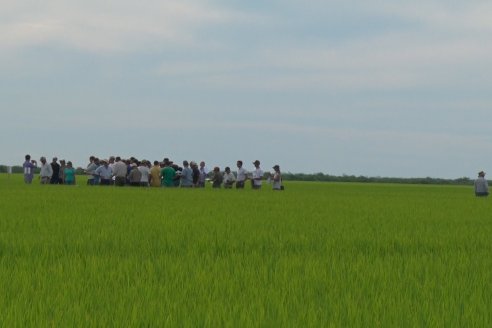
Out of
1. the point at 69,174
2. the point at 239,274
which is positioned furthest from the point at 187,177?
the point at 239,274

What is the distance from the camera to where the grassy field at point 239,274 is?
451 centimetres

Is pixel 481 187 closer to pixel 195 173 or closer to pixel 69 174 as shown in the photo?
pixel 195 173

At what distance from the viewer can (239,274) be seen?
6305mm

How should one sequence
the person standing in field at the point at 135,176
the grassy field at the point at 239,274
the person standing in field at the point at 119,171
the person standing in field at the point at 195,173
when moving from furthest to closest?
the person standing in field at the point at 195,173
the person standing in field at the point at 119,171
the person standing in field at the point at 135,176
the grassy field at the point at 239,274

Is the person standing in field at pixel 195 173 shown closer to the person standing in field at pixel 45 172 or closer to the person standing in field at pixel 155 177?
the person standing in field at pixel 155 177

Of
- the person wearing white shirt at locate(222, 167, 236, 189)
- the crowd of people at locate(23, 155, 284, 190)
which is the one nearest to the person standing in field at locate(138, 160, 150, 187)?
the crowd of people at locate(23, 155, 284, 190)

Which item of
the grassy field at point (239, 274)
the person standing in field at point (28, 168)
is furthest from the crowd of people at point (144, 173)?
the grassy field at point (239, 274)

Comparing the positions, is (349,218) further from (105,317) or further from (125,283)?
(105,317)

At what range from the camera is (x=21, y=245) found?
845 centimetres

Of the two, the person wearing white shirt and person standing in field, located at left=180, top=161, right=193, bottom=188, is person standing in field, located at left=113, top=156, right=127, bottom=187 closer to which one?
person standing in field, located at left=180, top=161, right=193, bottom=188

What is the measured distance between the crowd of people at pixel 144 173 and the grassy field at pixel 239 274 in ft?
63.3

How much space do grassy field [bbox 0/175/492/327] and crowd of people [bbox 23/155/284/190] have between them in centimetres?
1930

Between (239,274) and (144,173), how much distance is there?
25.0m

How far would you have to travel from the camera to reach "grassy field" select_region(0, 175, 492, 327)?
4.51m
